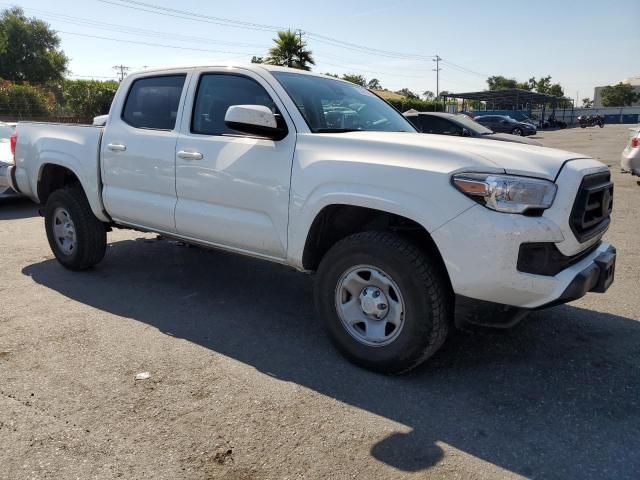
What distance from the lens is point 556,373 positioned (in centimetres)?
347

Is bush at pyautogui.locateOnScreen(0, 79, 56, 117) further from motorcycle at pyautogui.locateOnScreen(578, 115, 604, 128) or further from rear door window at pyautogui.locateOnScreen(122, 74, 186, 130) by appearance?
motorcycle at pyautogui.locateOnScreen(578, 115, 604, 128)

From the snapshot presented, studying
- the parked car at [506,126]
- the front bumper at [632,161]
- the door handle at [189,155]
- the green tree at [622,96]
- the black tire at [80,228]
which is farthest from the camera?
the green tree at [622,96]

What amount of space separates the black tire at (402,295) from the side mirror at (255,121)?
2.94 ft

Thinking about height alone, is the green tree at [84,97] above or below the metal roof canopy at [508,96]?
below

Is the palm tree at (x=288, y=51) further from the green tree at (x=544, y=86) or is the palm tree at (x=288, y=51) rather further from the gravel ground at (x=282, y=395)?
the green tree at (x=544, y=86)

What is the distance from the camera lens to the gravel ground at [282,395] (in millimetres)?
2609

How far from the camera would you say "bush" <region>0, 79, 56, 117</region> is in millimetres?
25078

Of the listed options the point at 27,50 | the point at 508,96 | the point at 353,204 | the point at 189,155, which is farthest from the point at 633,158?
the point at 27,50

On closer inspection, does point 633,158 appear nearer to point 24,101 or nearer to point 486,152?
point 486,152

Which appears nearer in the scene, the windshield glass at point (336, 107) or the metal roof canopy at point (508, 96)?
the windshield glass at point (336, 107)

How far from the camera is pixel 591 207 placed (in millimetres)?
3201

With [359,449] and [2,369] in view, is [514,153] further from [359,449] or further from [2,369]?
[2,369]

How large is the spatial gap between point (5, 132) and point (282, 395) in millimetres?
9471

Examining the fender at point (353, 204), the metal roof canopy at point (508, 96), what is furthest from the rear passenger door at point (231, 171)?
the metal roof canopy at point (508, 96)
